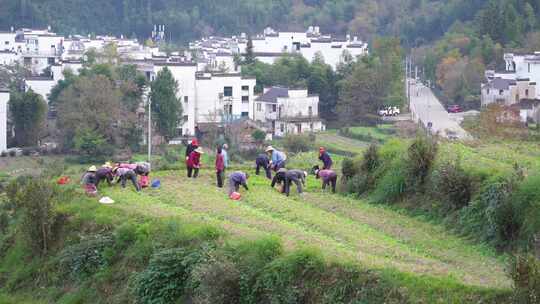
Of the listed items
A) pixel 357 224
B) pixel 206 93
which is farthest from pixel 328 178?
pixel 206 93

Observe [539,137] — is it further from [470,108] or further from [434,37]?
[434,37]

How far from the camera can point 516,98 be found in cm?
4578

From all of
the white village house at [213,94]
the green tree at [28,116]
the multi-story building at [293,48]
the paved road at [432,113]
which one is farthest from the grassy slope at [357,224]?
the multi-story building at [293,48]

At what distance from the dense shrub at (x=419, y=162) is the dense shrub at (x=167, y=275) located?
4.13 metres

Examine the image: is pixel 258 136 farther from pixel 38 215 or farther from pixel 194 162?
pixel 38 215

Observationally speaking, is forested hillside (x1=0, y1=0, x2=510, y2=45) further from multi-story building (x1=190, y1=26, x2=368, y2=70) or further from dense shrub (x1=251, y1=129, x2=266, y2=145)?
dense shrub (x1=251, y1=129, x2=266, y2=145)

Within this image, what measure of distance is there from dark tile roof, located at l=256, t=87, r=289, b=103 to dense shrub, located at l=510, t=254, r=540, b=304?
119ft

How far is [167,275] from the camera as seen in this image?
539 inches

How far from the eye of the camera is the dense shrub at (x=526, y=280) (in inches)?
398

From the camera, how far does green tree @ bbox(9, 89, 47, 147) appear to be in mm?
40625

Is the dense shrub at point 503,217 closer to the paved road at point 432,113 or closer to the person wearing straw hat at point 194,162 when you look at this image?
the person wearing straw hat at point 194,162

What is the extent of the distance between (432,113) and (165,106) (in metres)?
11.4

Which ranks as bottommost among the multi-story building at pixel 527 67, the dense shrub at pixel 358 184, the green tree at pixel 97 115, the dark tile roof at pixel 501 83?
the dense shrub at pixel 358 184

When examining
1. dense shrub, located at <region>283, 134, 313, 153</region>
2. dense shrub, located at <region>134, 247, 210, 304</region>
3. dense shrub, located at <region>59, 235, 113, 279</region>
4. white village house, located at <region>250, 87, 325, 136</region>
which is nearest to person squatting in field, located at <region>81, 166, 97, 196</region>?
dense shrub, located at <region>59, 235, 113, 279</region>
